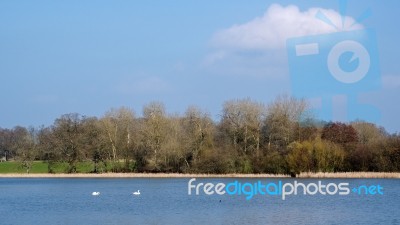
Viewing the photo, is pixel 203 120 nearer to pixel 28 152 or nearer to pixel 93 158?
pixel 93 158

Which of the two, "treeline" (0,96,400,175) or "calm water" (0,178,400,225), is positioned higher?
"treeline" (0,96,400,175)

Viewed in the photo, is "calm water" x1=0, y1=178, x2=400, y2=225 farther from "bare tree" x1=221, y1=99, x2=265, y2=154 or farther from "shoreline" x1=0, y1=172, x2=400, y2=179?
"bare tree" x1=221, y1=99, x2=265, y2=154

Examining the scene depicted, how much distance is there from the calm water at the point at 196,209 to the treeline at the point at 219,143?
14695 millimetres

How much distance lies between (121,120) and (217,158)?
1112 centimetres

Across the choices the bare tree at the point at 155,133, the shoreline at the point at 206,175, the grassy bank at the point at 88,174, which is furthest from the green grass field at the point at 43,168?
the bare tree at the point at 155,133

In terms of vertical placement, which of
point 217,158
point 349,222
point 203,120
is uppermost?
point 203,120

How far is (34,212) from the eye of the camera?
26.9 meters

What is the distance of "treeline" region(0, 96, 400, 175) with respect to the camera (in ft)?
170

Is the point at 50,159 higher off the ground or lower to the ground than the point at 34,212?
higher

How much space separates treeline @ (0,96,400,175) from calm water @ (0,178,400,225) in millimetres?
14695

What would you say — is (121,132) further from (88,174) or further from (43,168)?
(43,168)

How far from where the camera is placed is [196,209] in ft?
88.8

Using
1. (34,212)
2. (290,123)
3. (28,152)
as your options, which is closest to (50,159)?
(28,152)

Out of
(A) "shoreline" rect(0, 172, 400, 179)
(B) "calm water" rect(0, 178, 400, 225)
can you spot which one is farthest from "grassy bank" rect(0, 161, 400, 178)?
(B) "calm water" rect(0, 178, 400, 225)
